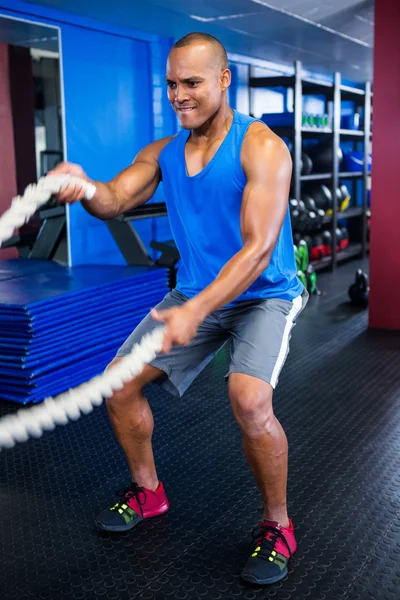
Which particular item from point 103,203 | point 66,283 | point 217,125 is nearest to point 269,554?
point 103,203

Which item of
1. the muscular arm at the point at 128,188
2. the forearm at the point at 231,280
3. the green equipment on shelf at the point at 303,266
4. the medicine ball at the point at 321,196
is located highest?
the muscular arm at the point at 128,188

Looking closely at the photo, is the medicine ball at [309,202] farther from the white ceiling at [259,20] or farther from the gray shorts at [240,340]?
the gray shorts at [240,340]

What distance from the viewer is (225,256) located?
2006 mm

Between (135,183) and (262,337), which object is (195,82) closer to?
(135,183)

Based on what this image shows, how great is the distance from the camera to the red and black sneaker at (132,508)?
221cm

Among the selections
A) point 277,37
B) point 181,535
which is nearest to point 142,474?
point 181,535

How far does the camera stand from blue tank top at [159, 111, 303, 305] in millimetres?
1922

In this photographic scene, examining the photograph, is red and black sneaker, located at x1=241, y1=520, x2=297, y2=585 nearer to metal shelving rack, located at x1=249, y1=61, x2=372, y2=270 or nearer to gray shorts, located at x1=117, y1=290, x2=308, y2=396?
gray shorts, located at x1=117, y1=290, x2=308, y2=396

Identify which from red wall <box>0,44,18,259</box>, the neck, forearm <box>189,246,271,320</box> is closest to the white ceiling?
red wall <box>0,44,18,259</box>

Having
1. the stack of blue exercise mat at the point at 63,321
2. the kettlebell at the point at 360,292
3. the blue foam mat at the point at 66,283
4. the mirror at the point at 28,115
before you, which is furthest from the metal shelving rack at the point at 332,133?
the stack of blue exercise mat at the point at 63,321

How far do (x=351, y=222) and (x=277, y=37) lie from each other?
355 cm

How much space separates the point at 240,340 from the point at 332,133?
588 cm

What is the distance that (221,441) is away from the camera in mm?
2951

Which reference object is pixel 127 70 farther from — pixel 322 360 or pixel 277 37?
pixel 322 360
